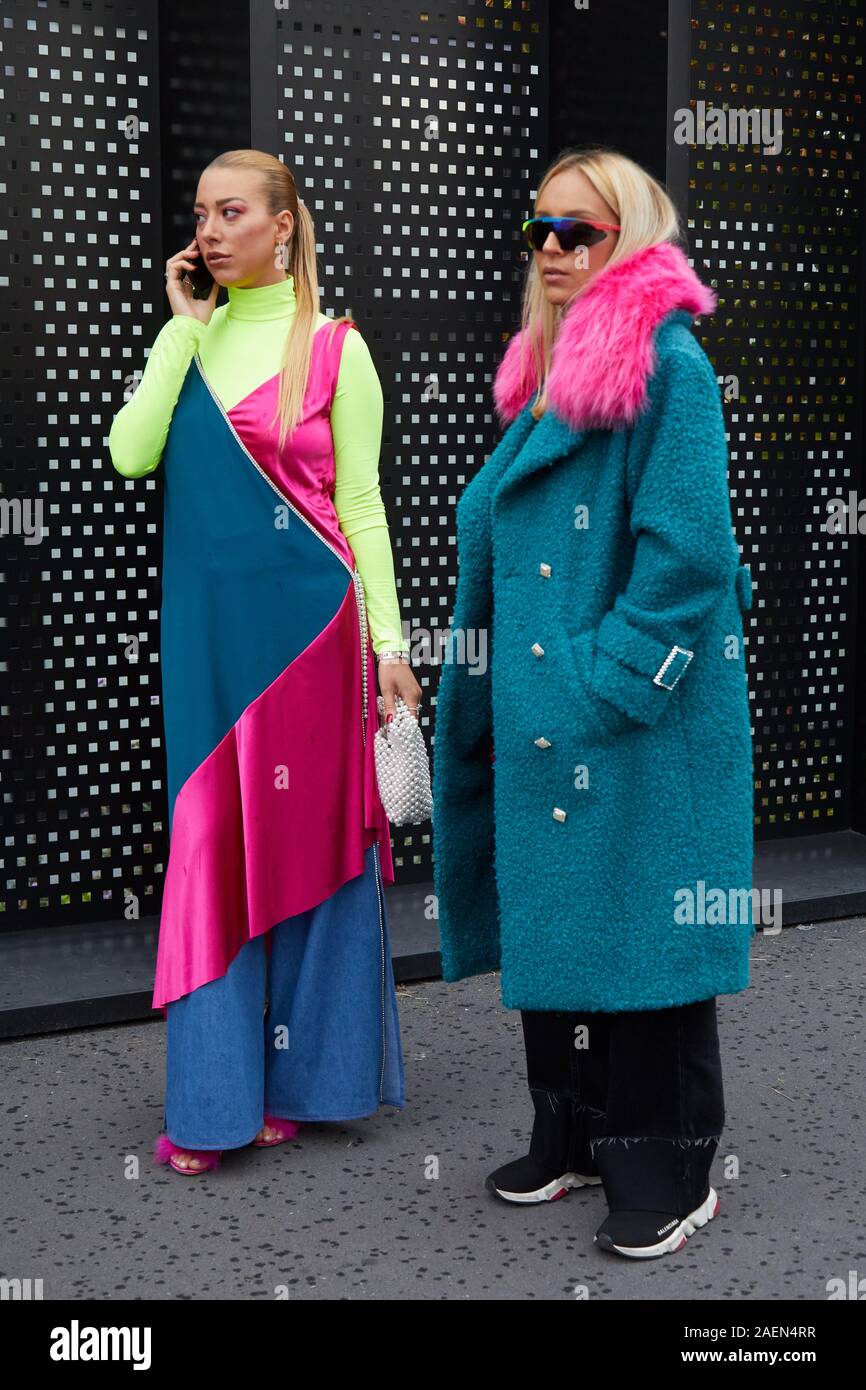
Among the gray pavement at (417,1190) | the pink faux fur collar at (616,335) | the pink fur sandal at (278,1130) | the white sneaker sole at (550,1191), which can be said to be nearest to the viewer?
the pink faux fur collar at (616,335)

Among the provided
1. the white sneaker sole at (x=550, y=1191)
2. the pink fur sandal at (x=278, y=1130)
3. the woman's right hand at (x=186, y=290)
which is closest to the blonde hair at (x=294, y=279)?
the woman's right hand at (x=186, y=290)

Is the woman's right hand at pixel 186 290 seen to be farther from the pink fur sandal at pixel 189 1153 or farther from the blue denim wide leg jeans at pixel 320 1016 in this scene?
the pink fur sandal at pixel 189 1153

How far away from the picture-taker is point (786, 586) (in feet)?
21.3

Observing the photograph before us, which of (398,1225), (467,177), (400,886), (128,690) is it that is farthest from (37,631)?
(398,1225)

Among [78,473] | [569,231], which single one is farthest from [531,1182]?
[78,473]

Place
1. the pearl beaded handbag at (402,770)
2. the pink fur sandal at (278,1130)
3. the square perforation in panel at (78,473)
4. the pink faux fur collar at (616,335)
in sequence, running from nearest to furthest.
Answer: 1. the pink faux fur collar at (616,335)
2. the pearl beaded handbag at (402,770)
3. the pink fur sandal at (278,1130)
4. the square perforation in panel at (78,473)

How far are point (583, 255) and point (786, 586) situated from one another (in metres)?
3.35

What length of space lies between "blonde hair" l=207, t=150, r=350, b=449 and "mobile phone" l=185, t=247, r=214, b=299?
0.67 ft

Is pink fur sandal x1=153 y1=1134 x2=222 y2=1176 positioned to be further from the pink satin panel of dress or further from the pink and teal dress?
the pink satin panel of dress

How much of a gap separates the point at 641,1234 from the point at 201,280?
2.31 meters

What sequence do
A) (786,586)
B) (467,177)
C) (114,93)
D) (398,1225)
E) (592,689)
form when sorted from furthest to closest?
(786,586) → (467,177) → (114,93) → (398,1225) → (592,689)

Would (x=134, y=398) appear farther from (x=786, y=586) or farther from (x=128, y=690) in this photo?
(x=786, y=586)

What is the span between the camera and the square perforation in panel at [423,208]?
5.43 metres

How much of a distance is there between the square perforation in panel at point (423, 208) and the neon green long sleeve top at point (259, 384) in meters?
1.59
